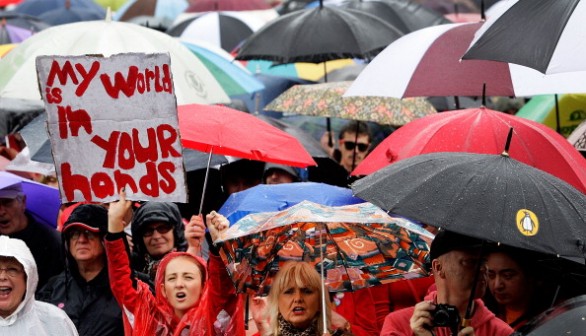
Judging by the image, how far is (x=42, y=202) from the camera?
911 centimetres

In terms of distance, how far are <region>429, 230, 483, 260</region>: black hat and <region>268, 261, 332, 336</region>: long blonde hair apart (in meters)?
0.78

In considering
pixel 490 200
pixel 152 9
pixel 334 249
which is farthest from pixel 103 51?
pixel 152 9

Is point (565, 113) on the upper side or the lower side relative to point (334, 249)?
upper

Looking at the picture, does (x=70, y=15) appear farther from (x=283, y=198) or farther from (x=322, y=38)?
(x=283, y=198)

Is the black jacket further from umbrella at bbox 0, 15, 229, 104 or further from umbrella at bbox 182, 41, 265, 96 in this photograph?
umbrella at bbox 182, 41, 265, 96

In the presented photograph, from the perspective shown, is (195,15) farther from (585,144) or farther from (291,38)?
(585,144)

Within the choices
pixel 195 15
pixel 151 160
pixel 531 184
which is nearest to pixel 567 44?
pixel 531 184

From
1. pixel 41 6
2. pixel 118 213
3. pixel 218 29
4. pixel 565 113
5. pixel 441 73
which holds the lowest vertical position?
pixel 118 213

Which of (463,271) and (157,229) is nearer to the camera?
(463,271)

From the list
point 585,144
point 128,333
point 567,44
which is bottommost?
point 128,333

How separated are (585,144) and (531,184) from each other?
10.7 ft

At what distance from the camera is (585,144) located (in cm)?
835

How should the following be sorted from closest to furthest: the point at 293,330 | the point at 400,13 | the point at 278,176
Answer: the point at 293,330 < the point at 278,176 < the point at 400,13

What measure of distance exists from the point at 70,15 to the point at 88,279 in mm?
11651
